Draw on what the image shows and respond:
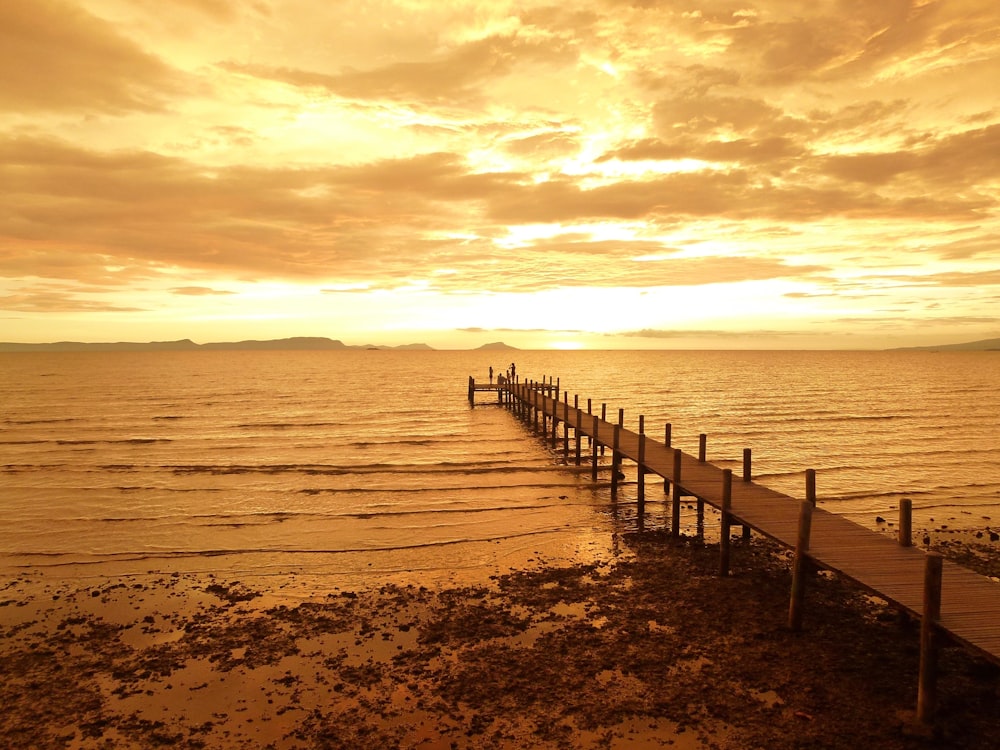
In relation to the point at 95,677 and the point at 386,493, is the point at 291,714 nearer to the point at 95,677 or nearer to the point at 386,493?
the point at 95,677

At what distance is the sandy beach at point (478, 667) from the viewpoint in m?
7.25

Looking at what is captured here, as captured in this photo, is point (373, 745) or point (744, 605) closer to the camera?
point (373, 745)

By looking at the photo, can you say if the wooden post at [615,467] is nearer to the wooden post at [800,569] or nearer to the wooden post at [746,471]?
the wooden post at [746,471]

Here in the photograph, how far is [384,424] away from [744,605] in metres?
27.2

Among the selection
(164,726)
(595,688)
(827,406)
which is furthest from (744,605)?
(827,406)

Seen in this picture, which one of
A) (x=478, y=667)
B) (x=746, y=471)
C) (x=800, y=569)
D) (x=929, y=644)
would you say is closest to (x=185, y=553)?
(x=478, y=667)

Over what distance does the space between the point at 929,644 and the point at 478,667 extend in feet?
17.8

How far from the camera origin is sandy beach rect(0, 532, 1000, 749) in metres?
7.25

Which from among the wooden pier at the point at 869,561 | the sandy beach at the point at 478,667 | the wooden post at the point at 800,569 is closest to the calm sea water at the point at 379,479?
the sandy beach at the point at 478,667

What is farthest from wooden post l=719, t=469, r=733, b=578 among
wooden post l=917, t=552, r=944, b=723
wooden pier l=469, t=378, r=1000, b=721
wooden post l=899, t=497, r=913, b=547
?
wooden post l=917, t=552, r=944, b=723

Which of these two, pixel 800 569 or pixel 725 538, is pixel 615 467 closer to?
pixel 725 538

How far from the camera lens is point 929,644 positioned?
7102mm

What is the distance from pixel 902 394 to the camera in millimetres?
54438

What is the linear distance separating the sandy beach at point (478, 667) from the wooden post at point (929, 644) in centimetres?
18
